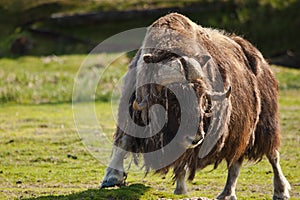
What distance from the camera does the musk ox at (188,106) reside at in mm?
5684

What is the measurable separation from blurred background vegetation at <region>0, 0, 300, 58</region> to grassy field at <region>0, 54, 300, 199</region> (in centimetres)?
410

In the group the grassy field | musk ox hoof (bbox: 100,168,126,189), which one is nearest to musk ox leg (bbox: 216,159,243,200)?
the grassy field

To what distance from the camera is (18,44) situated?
2156 cm

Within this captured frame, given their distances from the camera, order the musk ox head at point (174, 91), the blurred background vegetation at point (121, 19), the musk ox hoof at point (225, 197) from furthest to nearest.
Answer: the blurred background vegetation at point (121, 19)
the musk ox hoof at point (225, 197)
the musk ox head at point (174, 91)

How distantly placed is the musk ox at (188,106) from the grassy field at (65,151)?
36 centimetres

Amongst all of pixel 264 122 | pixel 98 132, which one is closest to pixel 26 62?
pixel 98 132

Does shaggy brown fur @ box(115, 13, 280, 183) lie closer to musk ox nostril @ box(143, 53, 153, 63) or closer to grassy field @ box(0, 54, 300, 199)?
musk ox nostril @ box(143, 53, 153, 63)

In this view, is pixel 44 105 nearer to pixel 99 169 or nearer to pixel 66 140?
pixel 66 140

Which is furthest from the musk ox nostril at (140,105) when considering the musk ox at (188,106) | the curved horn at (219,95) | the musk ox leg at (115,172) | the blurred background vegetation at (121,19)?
the blurred background vegetation at (121,19)

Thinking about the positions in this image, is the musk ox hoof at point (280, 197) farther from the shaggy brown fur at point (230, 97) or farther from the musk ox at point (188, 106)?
the shaggy brown fur at point (230, 97)

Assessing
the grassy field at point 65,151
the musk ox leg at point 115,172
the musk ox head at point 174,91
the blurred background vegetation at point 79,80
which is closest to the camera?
the musk ox head at point 174,91

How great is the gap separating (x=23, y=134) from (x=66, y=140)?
0.90 m

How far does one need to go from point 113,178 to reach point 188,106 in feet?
3.86

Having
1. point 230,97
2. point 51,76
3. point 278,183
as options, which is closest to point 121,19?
point 51,76
